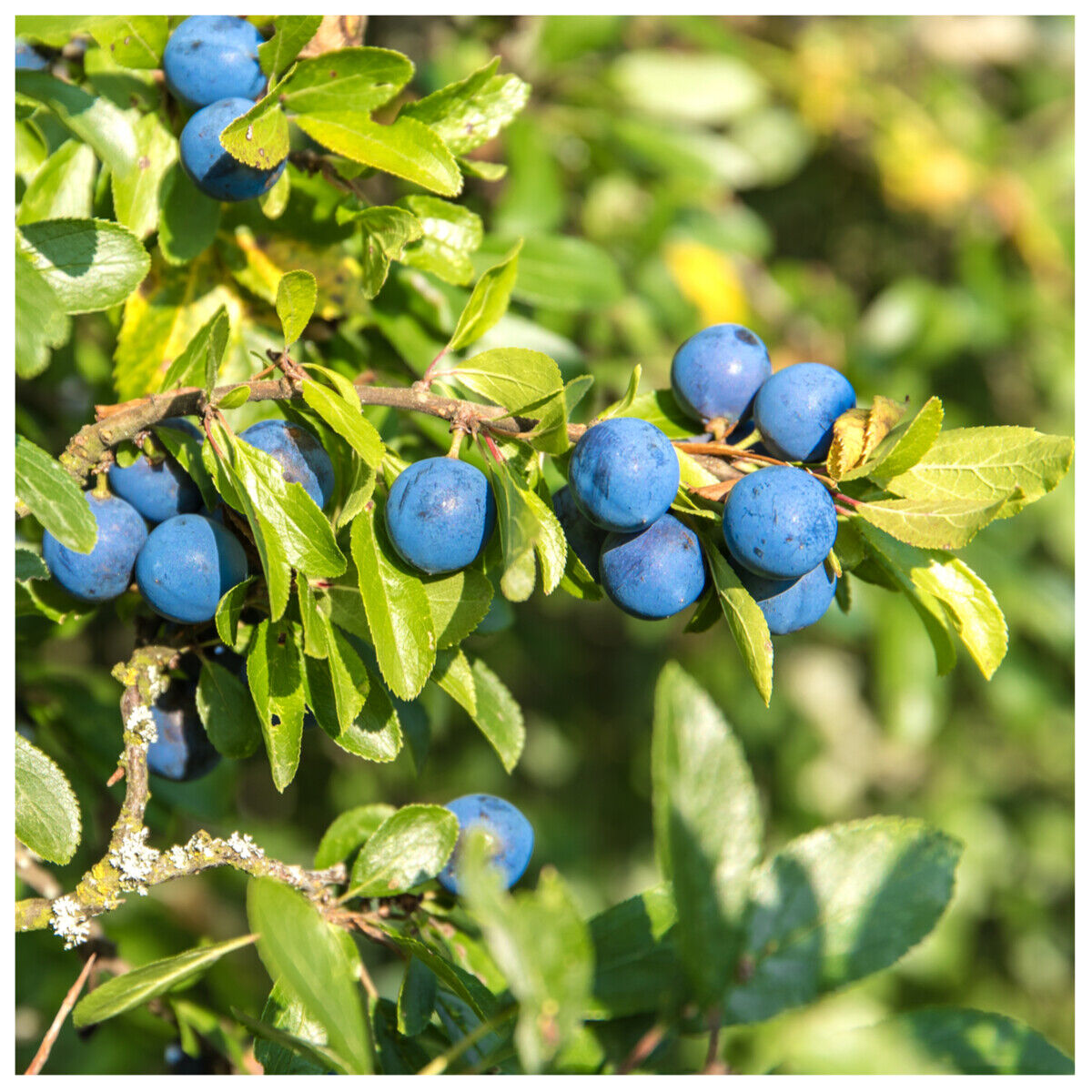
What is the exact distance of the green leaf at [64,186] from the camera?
3.40 feet

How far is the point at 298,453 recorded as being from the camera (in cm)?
86

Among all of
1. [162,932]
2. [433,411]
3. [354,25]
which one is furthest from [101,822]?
[354,25]

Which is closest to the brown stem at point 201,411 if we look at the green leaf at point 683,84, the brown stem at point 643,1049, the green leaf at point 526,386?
the green leaf at point 526,386

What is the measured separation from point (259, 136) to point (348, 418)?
0.29 m

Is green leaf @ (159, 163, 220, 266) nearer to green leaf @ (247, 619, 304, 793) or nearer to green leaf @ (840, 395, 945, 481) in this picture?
green leaf @ (247, 619, 304, 793)

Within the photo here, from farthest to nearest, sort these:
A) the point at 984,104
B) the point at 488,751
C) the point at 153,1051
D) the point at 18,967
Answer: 1. the point at 984,104
2. the point at 488,751
3. the point at 153,1051
4. the point at 18,967

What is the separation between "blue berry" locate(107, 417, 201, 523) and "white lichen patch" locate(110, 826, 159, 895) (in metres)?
0.29

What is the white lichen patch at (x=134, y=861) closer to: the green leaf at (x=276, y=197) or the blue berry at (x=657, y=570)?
the blue berry at (x=657, y=570)

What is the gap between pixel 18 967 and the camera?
4.66ft

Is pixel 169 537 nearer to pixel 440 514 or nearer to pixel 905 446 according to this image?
pixel 440 514

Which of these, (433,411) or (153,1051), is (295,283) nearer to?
(433,411)

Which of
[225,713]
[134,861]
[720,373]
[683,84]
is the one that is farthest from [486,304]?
[683,84]

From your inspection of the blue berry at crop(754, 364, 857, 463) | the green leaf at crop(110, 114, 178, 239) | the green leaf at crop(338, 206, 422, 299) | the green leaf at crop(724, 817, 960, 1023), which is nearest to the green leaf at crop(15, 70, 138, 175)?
the green leaf at crop(110, 114, 178, 239)

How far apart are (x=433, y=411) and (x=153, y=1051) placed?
1.23 metres
